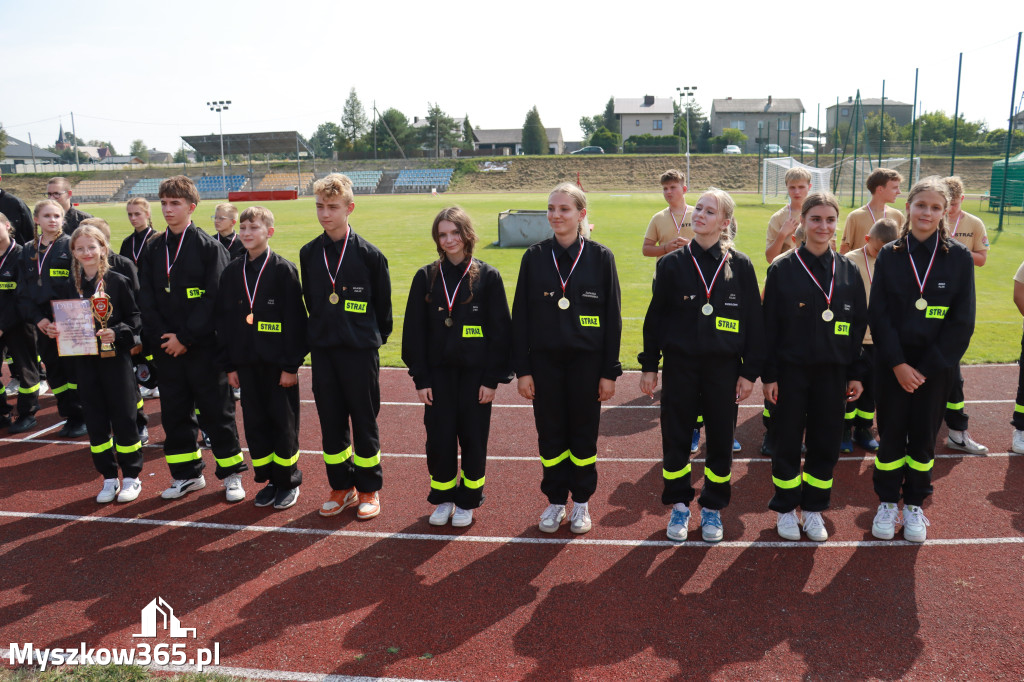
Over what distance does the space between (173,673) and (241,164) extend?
84828mm

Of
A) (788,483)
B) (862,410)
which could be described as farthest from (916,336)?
(862,410)

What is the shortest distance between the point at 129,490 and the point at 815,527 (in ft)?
16.5

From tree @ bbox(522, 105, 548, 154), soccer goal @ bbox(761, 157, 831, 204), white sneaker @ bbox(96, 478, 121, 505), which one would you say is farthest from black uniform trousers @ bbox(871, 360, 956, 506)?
tree @ bbox(522, 105, 548, 154)

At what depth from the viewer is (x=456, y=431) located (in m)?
4.73

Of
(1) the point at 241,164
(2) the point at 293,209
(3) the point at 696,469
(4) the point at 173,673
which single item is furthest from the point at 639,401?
(1) the point at 241,164

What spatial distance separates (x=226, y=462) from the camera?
5289mm

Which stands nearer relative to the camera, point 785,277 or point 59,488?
point 785,277

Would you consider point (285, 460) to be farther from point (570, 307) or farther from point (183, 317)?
point (570, 307)

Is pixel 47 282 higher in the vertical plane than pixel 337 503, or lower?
higher

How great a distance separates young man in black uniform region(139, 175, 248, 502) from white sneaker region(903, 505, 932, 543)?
4.75 m

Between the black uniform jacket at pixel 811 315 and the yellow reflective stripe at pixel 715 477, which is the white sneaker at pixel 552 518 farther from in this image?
→ the black uniform jacket at pixel 811 315

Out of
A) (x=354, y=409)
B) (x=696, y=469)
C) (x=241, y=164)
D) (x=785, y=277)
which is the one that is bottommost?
(x=696, y=469)

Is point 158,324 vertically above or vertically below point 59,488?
above

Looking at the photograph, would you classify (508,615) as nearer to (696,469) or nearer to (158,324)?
(696,469)
